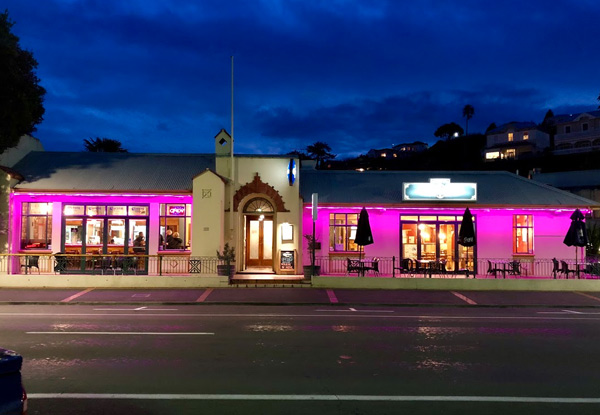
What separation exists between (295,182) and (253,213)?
2.39m

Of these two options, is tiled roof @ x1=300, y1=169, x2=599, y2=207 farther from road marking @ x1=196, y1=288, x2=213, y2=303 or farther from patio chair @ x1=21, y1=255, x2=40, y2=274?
patio chair @ x1=21, y1=255, x2=40, y2=274

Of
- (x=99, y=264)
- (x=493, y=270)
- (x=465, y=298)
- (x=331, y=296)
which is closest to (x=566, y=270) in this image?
(x=493, y=270)

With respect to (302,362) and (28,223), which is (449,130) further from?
(302,362)

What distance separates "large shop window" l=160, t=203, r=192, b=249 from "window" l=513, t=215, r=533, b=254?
48.6ft

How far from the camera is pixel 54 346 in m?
9.98

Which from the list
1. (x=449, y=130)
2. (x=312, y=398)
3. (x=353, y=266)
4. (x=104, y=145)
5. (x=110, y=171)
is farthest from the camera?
(x=449, y=130)

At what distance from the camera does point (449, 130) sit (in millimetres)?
111312

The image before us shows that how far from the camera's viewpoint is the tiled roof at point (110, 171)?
74.3ft

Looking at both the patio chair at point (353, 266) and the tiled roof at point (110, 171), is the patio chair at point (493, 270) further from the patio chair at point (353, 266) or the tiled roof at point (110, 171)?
the tiled roof at point (110, 171)

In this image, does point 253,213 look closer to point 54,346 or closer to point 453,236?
point 453,236

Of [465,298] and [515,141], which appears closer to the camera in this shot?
[465,298]

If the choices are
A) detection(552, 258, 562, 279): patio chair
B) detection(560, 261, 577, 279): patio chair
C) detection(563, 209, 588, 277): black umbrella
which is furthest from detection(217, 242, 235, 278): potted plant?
detection(563, 209, 588, 277): black umbrella

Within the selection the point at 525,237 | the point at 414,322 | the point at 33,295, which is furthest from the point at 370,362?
the point at 525,237

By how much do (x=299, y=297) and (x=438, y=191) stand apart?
887 cm
